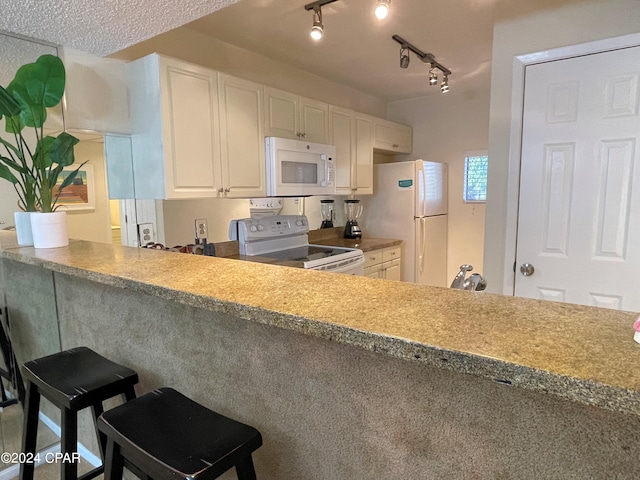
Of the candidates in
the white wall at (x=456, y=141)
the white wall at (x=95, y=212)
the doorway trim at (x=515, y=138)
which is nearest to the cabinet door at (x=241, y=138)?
the white wall at (x=95, y=212)

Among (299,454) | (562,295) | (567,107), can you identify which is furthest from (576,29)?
(299,454)

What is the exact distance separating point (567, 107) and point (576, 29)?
0.40 metres

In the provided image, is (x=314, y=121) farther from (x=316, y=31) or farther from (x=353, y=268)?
(x=353, y=268)

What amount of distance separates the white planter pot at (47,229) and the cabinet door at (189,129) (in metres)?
0.58

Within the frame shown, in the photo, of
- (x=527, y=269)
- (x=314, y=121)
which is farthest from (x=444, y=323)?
(x=314, y=121)

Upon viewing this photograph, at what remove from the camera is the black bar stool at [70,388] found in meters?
1.19

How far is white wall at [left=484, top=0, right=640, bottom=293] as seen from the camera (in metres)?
1.90

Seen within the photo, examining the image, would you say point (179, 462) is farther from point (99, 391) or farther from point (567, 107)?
point (567, 107)

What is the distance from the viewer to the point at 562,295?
2082mm

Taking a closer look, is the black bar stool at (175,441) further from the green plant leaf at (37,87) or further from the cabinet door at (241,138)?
the cabinet door at (241,138)

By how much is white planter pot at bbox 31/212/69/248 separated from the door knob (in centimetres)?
247

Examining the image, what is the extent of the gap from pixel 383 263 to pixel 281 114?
1710 millimetres

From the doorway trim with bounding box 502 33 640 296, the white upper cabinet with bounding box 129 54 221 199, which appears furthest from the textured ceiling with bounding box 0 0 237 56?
the doorway trim with bounding box 502 33 640 296

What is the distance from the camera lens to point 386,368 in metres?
0.86
